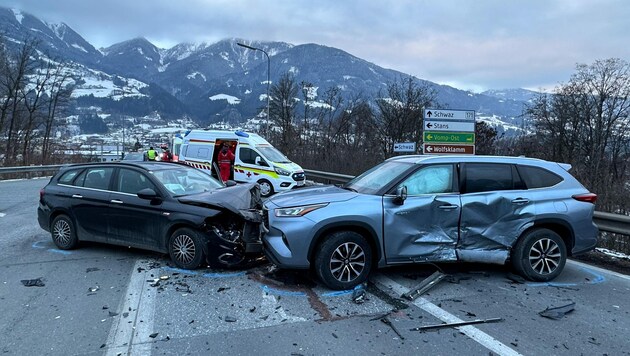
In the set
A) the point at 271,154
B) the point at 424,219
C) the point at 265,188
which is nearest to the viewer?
the point at 424,219

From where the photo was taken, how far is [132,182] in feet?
21.6

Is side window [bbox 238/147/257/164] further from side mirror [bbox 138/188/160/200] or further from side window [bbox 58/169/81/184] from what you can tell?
side mirror [bbox 138/188/160/200]

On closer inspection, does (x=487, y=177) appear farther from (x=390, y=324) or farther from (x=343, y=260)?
(x=390, y=324)

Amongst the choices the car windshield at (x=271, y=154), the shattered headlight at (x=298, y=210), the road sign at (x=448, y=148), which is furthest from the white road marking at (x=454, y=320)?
the car windshield at (x=271, y=154)

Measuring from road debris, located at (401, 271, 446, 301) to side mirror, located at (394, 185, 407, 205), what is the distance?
3.38 feet

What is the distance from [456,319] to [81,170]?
21.0 feet

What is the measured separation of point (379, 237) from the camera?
5.06 m

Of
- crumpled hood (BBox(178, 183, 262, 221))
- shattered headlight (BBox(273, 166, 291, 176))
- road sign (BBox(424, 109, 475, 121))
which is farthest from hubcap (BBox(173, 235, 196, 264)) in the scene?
shattered headlight (BBox(273, 166, 291, 176))

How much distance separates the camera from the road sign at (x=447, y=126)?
13.0m

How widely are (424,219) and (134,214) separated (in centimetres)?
421

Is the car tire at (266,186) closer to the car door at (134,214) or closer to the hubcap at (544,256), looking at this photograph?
the car door at (134,214)

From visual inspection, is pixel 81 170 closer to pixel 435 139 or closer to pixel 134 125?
pixel 435 139

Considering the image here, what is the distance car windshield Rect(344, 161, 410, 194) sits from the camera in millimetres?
5476

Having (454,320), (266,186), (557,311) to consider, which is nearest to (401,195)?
(454,320)
